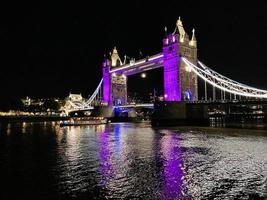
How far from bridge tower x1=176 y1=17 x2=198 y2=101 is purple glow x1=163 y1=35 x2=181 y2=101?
2.42ft

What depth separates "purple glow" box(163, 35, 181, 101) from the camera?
4944 cm

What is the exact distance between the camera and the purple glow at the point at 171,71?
49441 mm

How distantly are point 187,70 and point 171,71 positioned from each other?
9.11 feet

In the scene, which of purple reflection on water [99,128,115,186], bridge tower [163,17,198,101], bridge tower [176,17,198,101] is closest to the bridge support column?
bridge tower [163,17,198,101]

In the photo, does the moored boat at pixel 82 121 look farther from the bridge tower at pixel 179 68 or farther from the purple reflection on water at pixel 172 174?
the purple reflection on water at pixel 172 174

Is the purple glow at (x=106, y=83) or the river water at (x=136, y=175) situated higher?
the purple glow at (x=106, y=83)

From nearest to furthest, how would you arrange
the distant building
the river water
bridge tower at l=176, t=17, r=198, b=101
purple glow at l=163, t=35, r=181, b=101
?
the river water → purple glow at l=163, t=35, r=181, b=101 → bridge tower at l=176, t=17, r=198, b=101 → the distant building

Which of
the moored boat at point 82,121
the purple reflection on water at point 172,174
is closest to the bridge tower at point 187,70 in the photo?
the moored boat at point 82,121

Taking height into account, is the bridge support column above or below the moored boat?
above

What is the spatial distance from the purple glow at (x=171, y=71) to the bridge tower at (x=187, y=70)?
738 mm

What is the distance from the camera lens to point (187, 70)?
5112cm

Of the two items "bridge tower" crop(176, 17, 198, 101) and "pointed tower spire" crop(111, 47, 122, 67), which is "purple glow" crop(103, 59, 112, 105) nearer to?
"pointed tower spire" crop(111, 47, 122, 67)

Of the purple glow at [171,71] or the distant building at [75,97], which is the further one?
the distant building at [75,97]

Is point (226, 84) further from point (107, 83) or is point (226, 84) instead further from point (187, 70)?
point (107, 83)
